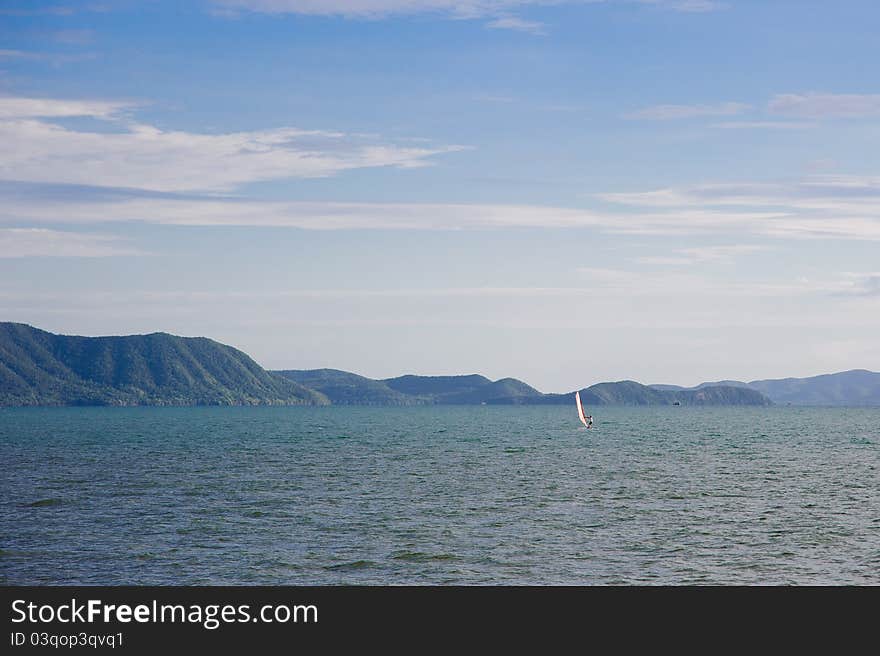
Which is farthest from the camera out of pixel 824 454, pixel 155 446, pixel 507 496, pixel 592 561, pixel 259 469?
pixel 155 446

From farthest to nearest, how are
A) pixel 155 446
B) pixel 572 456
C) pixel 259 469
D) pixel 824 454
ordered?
pixel 155 446 < pixel 824 454 < pixel 572 456 < pixel 259 469

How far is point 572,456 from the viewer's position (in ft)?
372

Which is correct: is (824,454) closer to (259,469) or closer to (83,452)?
(259,469)

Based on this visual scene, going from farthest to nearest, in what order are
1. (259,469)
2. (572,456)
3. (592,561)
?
1. (572,456)
2. (259,469)
3. (592,561)

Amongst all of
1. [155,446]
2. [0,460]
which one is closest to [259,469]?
[0,460]

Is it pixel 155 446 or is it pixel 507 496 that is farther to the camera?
pixel 155 446
